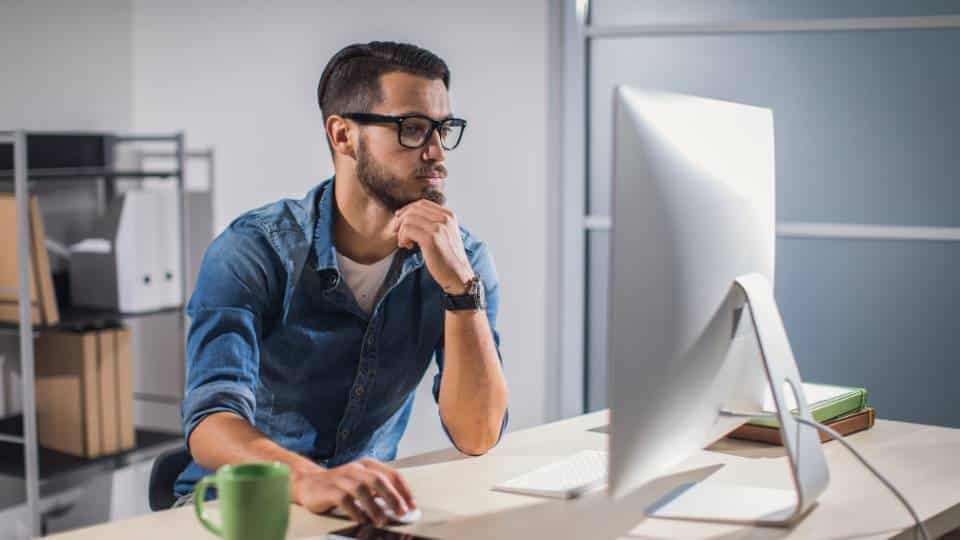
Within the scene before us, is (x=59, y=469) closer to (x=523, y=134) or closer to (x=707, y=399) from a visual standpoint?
(x=523, y=134)

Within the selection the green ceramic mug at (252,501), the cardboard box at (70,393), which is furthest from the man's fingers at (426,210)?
the cardboard box at (70,393)

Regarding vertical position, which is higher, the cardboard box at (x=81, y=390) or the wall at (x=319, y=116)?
the wall at (x=319, y=116)

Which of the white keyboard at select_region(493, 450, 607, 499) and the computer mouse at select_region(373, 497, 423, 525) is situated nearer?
the computer mouse at select_region(373, 497, 423, 525)

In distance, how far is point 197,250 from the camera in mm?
3910

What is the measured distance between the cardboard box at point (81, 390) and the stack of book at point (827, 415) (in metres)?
2.17

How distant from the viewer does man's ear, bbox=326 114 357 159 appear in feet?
6.66

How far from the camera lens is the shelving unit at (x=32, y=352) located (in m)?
3.15

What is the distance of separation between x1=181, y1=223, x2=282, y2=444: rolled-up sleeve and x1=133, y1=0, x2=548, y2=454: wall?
5.24 ft

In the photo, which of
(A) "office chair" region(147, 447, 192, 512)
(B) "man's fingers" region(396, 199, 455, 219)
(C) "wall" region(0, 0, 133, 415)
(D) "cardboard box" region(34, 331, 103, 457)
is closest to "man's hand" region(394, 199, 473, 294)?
(B) "man's fingers" region(396, 199, 455, 219)

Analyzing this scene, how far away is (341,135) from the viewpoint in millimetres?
2047

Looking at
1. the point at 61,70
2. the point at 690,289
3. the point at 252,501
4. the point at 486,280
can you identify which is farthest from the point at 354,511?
the point at 61,70

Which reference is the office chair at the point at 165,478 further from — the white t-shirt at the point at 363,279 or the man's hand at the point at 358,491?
the man's hand at the point at 358,491

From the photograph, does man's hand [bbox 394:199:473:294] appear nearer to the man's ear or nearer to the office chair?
the man's ear

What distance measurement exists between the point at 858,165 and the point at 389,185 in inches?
64.3
